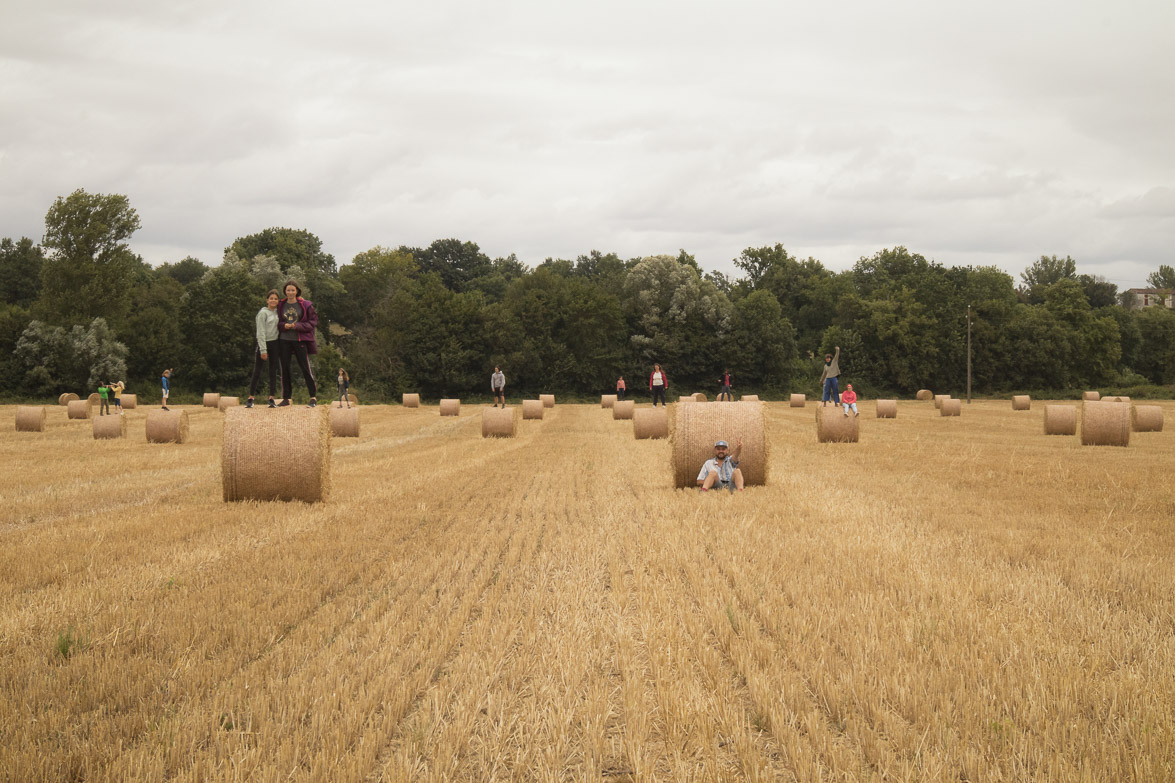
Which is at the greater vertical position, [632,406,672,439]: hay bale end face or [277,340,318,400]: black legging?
[277,340,318,400]: black legging

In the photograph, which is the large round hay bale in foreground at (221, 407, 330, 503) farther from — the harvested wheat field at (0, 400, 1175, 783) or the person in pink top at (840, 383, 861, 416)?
the person in pink top at (840, 383, 861, 416)

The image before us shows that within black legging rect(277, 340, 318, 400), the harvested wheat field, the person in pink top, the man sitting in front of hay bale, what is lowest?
the harvested wheat field

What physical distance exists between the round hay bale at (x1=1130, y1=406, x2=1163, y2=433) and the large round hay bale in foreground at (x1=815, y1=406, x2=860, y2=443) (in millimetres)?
10812

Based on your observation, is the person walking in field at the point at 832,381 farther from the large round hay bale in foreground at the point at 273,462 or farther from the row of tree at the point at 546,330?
the row of tree at the point at 546,330

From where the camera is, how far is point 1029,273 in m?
161

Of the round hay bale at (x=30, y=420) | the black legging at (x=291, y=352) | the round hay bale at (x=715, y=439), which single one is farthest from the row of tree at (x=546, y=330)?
the round hay bale at (x=715, y=439)

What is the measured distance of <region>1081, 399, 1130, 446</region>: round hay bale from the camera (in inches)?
851

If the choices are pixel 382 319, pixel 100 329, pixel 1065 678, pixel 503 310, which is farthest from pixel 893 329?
pixel 1065 678

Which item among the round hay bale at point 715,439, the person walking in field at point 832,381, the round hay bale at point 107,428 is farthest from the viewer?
the person walking in field at point 832,381

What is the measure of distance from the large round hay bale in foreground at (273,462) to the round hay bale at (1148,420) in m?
26.0

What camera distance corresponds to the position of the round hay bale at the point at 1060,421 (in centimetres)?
2636

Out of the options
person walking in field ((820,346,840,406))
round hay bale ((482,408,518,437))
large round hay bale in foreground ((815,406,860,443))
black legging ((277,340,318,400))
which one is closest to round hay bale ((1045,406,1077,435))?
person walking in field ((820,346,840,406))

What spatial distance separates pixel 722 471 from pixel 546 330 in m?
61.3

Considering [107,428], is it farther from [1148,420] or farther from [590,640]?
[1148,420]
